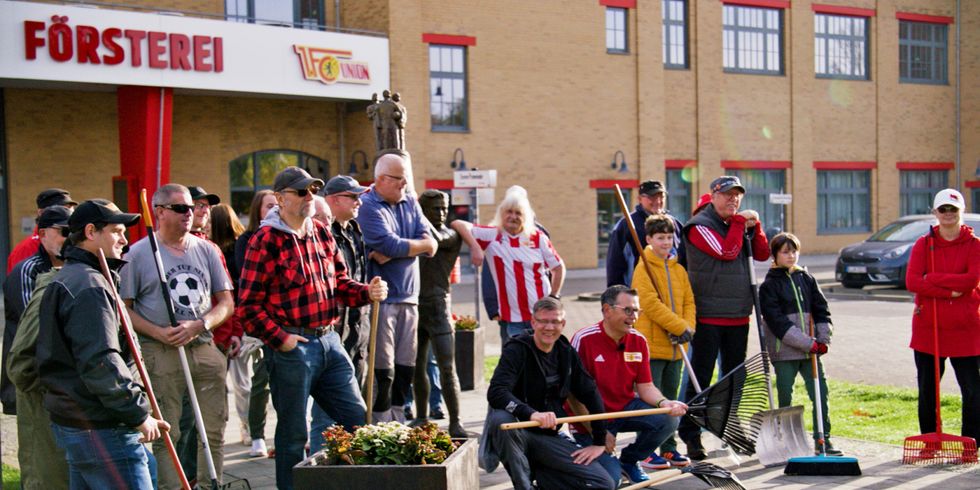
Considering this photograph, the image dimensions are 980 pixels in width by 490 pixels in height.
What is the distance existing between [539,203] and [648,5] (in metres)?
6.65

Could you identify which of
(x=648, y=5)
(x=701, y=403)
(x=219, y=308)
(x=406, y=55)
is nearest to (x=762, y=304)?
(x=701, y=403)

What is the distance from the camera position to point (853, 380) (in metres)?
11.3

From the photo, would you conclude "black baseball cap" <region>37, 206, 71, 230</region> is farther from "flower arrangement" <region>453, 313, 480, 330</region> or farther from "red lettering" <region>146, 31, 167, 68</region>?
"red lettering" <region>146, 31, 167, 68</region>

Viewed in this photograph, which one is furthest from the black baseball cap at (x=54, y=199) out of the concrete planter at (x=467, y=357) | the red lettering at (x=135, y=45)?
the red lettering at (x=135, y=45)

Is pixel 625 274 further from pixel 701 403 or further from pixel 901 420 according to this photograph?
pixel 901 420

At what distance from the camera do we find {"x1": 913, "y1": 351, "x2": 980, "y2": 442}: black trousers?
7824 mm

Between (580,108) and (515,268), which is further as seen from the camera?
(580,108)

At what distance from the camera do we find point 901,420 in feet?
30.2

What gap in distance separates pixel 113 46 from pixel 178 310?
16.3 m

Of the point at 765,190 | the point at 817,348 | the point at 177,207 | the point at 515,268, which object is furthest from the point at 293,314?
the point at 765,190

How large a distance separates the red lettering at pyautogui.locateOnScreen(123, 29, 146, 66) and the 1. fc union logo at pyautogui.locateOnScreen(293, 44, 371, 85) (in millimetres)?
3475

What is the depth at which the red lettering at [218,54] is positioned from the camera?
22203 mm

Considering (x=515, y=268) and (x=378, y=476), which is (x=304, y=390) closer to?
(x=378, y=476)

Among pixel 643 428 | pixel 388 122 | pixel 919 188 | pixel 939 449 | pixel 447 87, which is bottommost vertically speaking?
pixel 939 449
